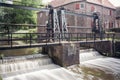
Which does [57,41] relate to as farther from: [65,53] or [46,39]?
[46,39]

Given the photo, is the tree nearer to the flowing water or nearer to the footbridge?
the footbridge

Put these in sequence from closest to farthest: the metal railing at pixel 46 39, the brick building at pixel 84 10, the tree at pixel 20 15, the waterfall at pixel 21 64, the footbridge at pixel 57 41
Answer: the waterfall at pixel 21 64 < the metal railing at pixel 46 39 < the footbridge at pixel 57 41 < the brick building at pixel 84 10 < the tree at pixel 20 15

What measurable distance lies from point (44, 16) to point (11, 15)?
7288 millimetres

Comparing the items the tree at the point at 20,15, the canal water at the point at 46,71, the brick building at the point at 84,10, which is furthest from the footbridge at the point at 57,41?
the tree at the point at 20,15

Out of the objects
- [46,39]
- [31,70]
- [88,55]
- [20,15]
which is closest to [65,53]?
[46,39]

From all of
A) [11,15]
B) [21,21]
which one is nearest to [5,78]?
[21,21]

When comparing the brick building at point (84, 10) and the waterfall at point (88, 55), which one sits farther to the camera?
the brick building at point (84, 10)

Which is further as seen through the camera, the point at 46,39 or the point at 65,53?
the point at 65,53

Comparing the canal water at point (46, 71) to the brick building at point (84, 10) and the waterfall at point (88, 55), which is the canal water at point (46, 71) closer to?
the waterfall at point (88, 55)

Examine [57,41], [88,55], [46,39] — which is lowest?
[88,55]

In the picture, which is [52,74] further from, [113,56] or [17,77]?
[113,56]

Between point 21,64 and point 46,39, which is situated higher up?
point 46,39

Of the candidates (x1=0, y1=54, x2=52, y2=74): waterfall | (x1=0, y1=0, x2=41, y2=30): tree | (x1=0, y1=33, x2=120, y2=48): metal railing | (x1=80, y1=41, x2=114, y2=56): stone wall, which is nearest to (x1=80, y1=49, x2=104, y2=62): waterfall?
(x1=80, y1=41, x2=114, y2=56): stone wall

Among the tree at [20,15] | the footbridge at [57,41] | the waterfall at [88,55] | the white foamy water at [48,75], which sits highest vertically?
the tree at [20,15]
